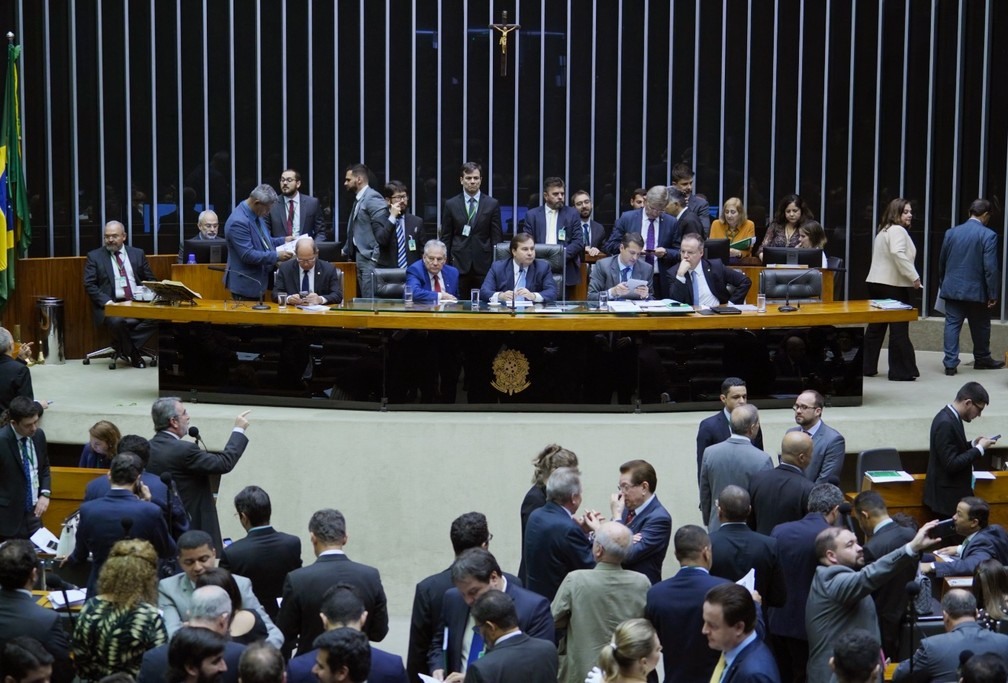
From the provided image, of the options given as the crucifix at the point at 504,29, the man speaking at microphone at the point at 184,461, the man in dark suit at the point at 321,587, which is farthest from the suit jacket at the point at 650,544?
the crucifix at the point at 504,29

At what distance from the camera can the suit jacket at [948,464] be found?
888 centimetres

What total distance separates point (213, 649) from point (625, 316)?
18.9ft

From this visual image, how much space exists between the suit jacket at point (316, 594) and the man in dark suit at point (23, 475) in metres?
2.91

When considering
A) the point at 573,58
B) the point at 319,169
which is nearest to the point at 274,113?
the point at 319,169

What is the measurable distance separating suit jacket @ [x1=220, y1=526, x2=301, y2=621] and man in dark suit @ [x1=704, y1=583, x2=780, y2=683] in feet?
6.67

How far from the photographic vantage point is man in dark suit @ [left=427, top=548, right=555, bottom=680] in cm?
564

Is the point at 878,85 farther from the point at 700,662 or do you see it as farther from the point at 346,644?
the point at 346,644

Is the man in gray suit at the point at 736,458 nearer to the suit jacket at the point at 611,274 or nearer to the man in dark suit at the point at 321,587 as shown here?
the man in dark suit at the point at 321,587

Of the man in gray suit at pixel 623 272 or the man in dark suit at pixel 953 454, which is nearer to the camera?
the man in dark suit at pixel 953 454

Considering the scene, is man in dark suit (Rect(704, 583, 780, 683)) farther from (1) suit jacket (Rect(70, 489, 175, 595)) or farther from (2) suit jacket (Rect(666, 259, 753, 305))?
(2) suit jacket (Rect(666, 259, 753, 305))

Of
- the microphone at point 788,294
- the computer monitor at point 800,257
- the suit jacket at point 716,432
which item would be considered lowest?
the suit jacket at point 716,432

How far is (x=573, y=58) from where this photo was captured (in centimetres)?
1478

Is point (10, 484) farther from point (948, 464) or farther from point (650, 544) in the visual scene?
point (948, 464)

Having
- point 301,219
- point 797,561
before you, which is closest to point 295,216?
point 301,219
